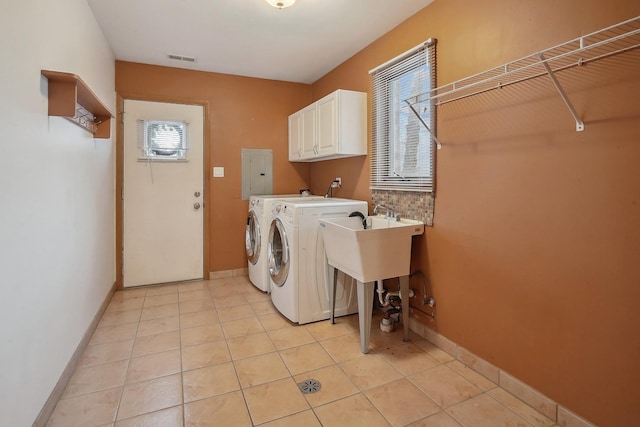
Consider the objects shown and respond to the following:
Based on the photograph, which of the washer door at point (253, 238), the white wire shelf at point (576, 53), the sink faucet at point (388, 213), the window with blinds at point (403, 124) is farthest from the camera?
the washer door at point (253, 238)

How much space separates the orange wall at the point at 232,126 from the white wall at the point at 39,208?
127cm

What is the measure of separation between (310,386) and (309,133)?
8.19ft

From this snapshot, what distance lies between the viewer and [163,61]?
3.47 metres

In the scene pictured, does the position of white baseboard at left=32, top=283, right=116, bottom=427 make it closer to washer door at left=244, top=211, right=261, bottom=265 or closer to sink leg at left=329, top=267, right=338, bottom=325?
washer door at left=244, top=211, right=261, bottom=265

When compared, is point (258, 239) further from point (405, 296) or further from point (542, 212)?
point (542, 212)

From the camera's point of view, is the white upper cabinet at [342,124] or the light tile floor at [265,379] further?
the white upper cabinet at [342,124]

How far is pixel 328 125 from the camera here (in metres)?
3.15

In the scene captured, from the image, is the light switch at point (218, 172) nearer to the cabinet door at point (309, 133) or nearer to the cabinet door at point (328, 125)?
the cabinet door at point (309, 133)

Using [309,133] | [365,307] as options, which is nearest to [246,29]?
[309,133]

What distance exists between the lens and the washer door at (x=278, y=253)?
2763mm

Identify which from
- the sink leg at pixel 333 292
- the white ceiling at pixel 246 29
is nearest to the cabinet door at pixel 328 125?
the white ceiling at pixel 246 29

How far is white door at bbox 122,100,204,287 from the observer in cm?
354

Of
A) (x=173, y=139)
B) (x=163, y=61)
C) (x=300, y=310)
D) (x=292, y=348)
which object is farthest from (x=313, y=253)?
(x=163, y=61)

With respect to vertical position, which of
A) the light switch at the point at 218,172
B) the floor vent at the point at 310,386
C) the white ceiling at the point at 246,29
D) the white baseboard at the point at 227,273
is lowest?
the floor vent at the point at 310,386
